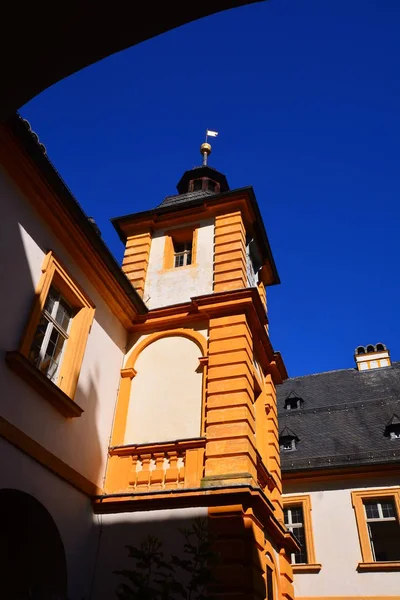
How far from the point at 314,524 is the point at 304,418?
525 cm

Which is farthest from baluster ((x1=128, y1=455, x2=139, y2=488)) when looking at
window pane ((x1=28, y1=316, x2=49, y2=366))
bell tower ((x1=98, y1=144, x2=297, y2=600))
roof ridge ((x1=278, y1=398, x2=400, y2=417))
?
roof ridge ((x1=278, y1=398, x2=400, y2=417))

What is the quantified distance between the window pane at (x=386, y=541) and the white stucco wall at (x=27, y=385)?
12.9 metres

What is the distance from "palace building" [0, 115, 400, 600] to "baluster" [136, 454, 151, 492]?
0.09 feet

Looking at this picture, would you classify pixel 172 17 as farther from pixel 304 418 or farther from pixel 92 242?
pixel 304 418

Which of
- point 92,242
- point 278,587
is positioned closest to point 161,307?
point 92,242

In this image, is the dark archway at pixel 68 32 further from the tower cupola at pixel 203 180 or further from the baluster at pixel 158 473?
the tower cupola at pixel 203 180

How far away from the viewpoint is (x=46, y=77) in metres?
3.01

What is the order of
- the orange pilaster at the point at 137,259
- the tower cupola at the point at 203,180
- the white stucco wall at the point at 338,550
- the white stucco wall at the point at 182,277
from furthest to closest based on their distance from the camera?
1. the tower cupola at the point at 203,180
2. the white stucco wall at the point at 338,550
3. the orange pilaster at the point at 137,259
4. the white stucco wall at the point at 182,277

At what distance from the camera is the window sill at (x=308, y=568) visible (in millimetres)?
17359

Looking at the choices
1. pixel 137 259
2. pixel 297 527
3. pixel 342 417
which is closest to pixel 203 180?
pixel 137 259

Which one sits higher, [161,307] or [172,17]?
[161,307]

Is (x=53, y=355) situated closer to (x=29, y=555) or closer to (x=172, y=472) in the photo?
(x=172, y=472)

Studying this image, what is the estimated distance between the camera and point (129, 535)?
9203mm

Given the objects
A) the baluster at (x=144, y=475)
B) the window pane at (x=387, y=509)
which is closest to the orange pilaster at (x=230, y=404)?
the baluster at (x=144, y=475)
